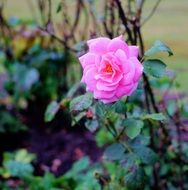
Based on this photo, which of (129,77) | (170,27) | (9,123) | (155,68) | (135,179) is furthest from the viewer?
(170,27)

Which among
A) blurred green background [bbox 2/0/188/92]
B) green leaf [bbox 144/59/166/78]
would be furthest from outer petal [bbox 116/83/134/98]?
blurred green background [bbox 2/0/188/92]

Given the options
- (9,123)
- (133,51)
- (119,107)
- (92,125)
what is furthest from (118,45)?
(9,123)

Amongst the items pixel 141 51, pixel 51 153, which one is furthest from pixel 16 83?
pixel 141 51

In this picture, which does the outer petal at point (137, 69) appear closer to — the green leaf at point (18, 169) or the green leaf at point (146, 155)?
the green leaf at point (146, 155)

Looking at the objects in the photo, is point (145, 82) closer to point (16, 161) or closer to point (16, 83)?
point (16, 161)

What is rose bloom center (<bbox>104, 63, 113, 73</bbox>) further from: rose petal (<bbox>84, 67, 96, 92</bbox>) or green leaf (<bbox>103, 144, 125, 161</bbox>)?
green leaf (<bbox>103, 144, 125, 161</bbox>)

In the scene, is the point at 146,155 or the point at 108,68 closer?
the point at 108,68

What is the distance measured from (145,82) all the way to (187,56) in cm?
229

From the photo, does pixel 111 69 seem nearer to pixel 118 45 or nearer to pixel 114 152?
pixel 118 45

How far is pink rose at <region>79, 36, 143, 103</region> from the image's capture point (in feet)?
3.92

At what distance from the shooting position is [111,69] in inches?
47.8

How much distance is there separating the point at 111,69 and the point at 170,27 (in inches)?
135

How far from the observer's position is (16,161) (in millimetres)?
2186

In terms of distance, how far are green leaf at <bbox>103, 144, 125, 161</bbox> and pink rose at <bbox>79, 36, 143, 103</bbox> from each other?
0.35 m
